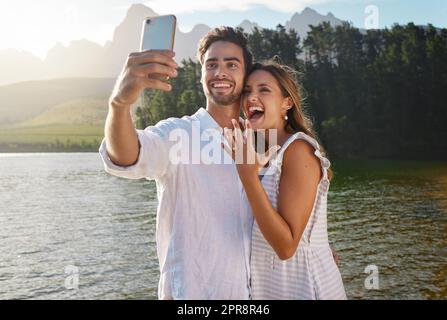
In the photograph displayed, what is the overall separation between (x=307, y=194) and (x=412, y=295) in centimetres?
1386

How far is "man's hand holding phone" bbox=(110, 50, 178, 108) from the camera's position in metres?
3.02

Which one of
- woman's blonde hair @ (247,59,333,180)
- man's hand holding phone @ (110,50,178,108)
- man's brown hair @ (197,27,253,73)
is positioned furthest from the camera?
man's brown hair @ (197,27,253,73)

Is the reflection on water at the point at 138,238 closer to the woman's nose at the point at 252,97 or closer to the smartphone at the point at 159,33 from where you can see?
the woman's nose at the point at 252,97

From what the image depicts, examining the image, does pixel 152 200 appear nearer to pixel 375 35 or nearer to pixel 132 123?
pixel 132 123

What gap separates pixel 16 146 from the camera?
133125 millimetres

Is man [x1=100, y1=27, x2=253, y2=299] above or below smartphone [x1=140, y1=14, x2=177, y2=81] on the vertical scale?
below

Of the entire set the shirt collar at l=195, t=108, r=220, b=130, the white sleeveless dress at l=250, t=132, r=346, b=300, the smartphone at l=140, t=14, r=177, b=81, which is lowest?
the white sleeveless dress at l=250, t=132, r=346, b=300

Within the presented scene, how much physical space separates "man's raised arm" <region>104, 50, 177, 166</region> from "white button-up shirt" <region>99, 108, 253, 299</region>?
183mm

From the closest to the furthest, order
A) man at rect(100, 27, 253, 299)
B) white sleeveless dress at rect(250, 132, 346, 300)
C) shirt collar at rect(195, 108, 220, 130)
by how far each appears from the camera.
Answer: man at rect(100, 27, 253, 299)
white sleeveless dress at rect(250, 132, 346, 300)
shirt collar at rect(195, 108, 220, 130)

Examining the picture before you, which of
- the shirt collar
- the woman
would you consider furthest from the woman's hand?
the shirt collar

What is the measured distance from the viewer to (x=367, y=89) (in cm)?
7644

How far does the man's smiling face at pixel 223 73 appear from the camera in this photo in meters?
4.28

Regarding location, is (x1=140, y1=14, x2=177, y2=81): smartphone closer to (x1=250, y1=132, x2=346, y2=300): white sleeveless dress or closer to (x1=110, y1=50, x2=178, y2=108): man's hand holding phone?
(x1=110, y1=50, x2=178, y2=108): man's hand holding phone
